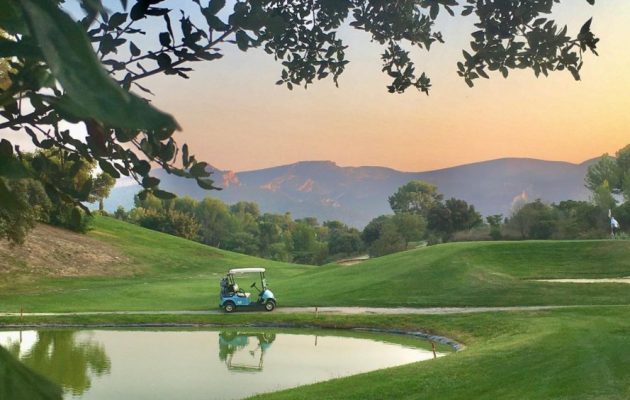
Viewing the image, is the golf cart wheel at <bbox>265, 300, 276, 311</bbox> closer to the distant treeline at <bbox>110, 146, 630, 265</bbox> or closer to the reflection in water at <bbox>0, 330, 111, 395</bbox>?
the distant treeline at <bbox>110, 146, 630, 265</bbox>

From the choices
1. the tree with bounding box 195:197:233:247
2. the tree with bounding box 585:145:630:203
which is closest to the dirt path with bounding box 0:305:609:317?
the tree with bounding box 585:145:630:203

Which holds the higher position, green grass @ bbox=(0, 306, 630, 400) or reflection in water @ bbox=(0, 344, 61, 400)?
reflection in water @ bbox=(0, 344, 61, 400)

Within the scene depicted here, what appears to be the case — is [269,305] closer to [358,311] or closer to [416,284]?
[358,311]

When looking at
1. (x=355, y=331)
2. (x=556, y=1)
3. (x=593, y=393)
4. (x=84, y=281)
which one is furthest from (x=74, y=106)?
(x=84, y=281)

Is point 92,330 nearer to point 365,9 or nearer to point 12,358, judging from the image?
point 365,9

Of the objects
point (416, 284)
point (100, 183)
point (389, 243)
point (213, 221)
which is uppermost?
point (213, 221)

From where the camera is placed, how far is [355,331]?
18.1m

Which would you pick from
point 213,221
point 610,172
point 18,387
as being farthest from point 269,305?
point 213,221

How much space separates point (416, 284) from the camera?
25094mm

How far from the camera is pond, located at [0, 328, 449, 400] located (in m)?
11.7

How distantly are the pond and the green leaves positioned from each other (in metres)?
10.9

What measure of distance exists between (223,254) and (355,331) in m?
30.6

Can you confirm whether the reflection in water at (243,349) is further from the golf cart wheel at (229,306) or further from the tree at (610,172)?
the tree at (610,172)

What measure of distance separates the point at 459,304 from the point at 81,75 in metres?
22.1
